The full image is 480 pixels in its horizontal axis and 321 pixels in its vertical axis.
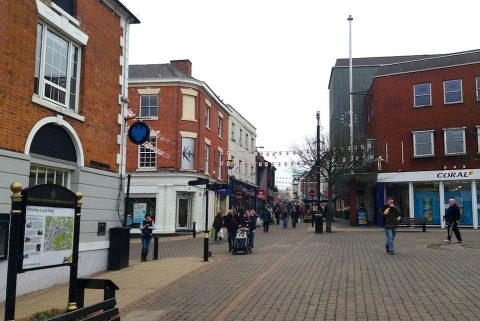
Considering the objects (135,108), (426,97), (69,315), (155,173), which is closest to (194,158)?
(155,173)

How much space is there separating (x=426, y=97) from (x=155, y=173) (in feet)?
57.7

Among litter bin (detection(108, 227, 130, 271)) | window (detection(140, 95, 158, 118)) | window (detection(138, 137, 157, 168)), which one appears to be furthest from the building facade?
litter bin (detection(108, 227, 130, 271))

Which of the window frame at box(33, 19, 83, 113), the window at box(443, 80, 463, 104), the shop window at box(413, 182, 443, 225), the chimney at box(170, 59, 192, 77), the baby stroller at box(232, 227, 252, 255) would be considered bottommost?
the baby stroller at box(232, 227, 252, 255)

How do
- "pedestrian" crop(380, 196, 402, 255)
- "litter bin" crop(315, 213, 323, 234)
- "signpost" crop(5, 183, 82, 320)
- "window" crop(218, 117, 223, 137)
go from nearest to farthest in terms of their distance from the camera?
"signpost" crop(5, 183, 82, 320), "pedestrian" crop(380, 196, 402, 255), "litter bin" crop(315, 213, 323, 234), "window" crop(218, 117, 223, 137)

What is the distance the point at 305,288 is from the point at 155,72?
84.3 feet

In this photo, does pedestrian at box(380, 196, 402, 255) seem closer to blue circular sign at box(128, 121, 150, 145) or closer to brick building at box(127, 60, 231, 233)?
blue circular sign at box(128, 121, 150, 145)

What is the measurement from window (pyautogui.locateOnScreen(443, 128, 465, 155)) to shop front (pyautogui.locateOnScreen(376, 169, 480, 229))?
4.16 feet

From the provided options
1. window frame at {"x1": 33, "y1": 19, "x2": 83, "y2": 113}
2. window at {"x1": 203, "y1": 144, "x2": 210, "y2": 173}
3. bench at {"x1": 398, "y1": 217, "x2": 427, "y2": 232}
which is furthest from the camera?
window at {"x1": 203, "y1": 144, "x2": 210, "y2": 173}

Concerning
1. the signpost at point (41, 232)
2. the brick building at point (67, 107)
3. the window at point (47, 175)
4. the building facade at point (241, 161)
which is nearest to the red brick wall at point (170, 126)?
the building facade at point (241, 161)

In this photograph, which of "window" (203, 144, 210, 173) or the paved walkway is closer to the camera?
the paved walkway

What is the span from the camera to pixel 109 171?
13766mm

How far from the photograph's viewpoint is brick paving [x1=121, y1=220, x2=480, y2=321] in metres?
7.63

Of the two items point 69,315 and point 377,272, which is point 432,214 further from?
point 69,315

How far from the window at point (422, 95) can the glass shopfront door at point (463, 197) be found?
17.2 ft
